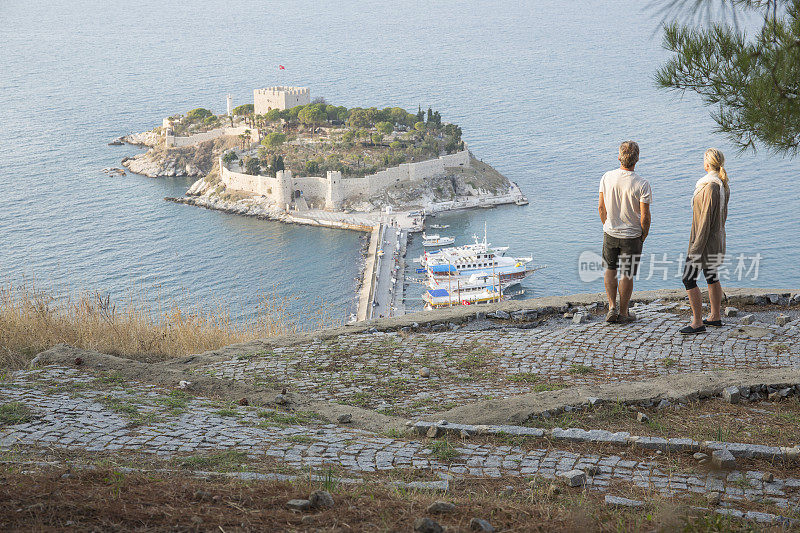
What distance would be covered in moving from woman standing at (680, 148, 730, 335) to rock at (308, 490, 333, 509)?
401cm

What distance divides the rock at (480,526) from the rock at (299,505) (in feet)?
2.23

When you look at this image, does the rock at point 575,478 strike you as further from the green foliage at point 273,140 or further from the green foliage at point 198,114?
the green foliage at point 198,114

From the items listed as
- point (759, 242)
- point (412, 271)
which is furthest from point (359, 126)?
point (759, 242)

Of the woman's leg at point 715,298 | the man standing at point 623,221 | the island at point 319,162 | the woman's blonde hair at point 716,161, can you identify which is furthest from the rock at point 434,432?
the island at point 319,162

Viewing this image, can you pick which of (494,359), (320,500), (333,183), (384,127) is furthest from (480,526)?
(384,127)

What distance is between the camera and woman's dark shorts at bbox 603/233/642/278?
6098 millimetres

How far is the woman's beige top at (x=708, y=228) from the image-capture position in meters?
5.70

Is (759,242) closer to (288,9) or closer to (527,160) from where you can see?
(527,160)

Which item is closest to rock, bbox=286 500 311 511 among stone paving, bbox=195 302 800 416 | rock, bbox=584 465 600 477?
rock, bbox=584 465 600 477

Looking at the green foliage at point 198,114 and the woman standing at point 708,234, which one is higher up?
the green foliage at point 198,114

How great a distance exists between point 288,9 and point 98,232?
474ft

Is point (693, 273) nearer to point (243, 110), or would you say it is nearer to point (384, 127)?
point (384, 127)

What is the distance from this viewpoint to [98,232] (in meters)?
56.2

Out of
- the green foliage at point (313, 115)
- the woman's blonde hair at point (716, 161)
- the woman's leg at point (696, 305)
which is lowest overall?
the woman's leg at point (696, 305)
